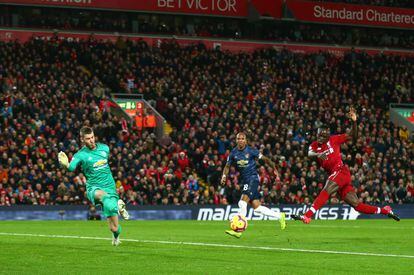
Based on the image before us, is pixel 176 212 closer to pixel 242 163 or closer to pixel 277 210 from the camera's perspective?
pixel 277 210

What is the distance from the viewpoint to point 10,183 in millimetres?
36438

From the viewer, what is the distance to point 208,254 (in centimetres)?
1681

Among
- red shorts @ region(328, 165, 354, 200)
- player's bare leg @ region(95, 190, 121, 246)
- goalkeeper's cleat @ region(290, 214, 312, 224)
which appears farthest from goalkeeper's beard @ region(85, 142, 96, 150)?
red shorts @ region(328, 165, 354, 200)

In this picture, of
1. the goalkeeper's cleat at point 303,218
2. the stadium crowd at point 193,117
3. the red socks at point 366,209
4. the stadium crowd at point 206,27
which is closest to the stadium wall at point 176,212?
the stadium crowd at point 193,117

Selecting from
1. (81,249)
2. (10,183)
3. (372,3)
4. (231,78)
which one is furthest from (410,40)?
(81,249)

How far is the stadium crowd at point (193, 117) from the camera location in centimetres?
3906

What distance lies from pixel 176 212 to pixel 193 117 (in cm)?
873

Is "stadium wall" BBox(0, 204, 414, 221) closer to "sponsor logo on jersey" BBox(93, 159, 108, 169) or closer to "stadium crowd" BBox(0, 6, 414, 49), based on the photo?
"sponsor logo on jersey" BBox(93, 159, 108, 169)

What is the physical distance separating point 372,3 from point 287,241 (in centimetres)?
4477

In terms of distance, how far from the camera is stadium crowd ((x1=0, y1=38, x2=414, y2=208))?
3906 centimetres

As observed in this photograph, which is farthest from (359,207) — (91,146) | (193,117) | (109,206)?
(193,117)

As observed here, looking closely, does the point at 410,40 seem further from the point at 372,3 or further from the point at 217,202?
the point at 217,202

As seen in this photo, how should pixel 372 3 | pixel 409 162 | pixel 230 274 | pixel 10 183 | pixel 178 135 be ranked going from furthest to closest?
pixel 372 3 < pixel 409 162 < pixel 178 135 < pixel 10 183 < pixel 230 274

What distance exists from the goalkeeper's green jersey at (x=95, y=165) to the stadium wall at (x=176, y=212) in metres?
17.7
